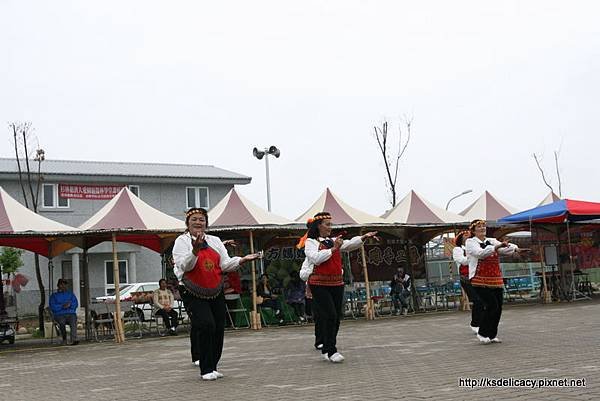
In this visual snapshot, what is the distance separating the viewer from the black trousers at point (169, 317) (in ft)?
59.3

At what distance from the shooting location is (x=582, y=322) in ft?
44.9

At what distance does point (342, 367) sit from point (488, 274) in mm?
3002

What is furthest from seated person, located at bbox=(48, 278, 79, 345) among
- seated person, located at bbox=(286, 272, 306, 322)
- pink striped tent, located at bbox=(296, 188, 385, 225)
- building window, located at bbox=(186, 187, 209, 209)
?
building window, located at bbox=(186, 187, 209, 209)

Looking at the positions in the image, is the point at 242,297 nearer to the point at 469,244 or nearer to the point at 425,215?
the point at 425,215

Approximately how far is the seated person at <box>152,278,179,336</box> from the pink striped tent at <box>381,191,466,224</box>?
290 inches

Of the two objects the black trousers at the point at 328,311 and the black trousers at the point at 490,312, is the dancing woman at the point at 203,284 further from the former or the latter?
the black trousers at the point at 490,312

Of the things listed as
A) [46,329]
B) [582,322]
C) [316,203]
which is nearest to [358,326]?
[582,322]


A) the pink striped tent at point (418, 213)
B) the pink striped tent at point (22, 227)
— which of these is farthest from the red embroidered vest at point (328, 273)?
the pink striped tent at point (418, 213)

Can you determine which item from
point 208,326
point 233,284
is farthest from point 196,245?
point 233,284

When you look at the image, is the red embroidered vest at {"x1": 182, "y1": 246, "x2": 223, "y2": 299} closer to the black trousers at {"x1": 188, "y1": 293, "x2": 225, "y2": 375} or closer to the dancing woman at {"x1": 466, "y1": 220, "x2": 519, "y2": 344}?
the black trousers at {"x1": 188, "y1": 293, "x2": 225, "y2": 375}

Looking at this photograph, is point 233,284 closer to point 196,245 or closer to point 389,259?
point 389,259

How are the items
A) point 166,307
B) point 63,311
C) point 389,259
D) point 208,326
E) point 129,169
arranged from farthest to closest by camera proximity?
point 129,169, point 389,259, point 166,307, point 63,311, point 208,326

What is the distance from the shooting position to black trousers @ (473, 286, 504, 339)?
1053 centimetres

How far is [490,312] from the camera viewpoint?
10.6m
